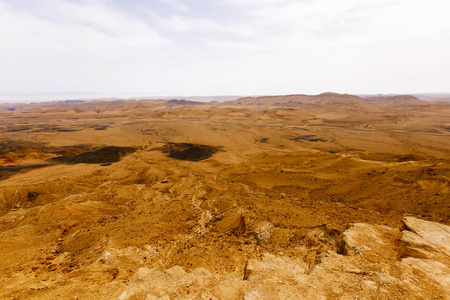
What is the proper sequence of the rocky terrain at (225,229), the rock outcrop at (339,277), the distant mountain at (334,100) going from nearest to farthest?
the rock outcrop at (339,277) → the rocky terrain at (225,229) → the distant mountain at (334,100)

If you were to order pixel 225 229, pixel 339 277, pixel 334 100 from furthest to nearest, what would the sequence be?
1. pixel 334 100
2. pixel 225 229
3. pixel 339 277

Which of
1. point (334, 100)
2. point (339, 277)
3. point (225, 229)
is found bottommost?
point (225, 229)

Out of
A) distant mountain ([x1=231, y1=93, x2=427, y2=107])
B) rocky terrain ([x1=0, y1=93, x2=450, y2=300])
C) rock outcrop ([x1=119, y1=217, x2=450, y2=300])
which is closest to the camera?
rock outcrop ([x1=119, y1=217, x2=450, y2=300])

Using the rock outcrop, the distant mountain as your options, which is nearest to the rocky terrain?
the rock outcrop

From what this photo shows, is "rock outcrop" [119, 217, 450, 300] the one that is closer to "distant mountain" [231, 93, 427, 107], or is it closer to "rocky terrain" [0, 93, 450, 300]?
"rocky terrain" [0, 93, 450, 300]

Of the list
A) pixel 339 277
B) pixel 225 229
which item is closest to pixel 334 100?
pixel 225 229

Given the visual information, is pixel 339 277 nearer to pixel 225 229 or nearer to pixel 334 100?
pixel 225 229

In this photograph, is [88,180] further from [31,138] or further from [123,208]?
[31,138]

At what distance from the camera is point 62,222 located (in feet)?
39.6

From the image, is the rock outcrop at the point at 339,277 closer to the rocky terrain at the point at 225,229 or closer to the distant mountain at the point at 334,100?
the rocky terrain at the point at 225,229

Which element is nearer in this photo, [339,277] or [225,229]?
[339,277]

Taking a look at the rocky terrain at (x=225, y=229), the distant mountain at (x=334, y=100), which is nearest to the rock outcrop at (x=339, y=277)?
the rocky terrain at (x=225, y=229)

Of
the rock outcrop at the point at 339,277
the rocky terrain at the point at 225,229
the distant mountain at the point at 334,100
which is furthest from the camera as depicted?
the distant mountain at the point at 334,100

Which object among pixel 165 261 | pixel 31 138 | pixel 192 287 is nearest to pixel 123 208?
pixel 165 261
